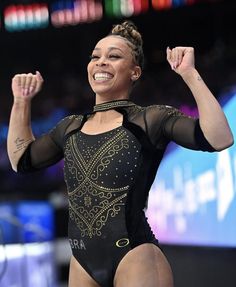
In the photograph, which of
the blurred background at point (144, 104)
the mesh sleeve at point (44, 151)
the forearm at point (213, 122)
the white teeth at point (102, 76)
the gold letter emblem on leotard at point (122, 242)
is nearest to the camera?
the forearm at point (213, 122)

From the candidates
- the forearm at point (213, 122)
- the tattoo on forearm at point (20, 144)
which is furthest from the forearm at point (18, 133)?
the forearm at point (213, 122)

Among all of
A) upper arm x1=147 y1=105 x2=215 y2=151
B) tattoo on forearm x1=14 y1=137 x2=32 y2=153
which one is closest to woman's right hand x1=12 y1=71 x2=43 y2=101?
tattoo on forearm x1=14 y1=137 x2=32 y2=153

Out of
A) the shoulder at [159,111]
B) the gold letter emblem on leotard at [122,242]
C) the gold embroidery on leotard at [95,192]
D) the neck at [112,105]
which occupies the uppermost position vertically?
the neck at [112,105]

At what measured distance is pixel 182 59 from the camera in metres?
2.20

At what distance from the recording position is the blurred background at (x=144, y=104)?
3883 mm

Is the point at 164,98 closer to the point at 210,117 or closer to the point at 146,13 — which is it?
the point at 146,13

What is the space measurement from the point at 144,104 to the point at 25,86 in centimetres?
684

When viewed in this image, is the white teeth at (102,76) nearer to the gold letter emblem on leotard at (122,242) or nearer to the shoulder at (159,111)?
the shoulder at (159,111)

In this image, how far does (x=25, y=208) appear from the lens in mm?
5570

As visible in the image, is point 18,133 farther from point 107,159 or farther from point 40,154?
point 107,159

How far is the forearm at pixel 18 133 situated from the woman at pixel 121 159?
0.59ft

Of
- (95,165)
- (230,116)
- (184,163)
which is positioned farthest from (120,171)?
(184,163)

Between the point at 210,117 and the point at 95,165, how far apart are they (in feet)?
1.41

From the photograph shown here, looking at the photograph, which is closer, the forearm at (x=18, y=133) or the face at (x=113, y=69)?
the face at (x=113, y=69)
